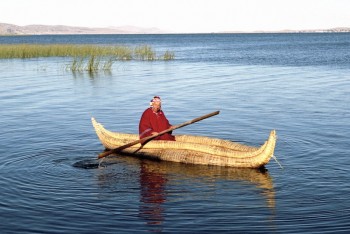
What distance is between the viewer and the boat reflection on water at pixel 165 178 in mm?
11047

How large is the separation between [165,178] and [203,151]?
163 cm

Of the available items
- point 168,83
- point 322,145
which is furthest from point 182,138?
point 168,83

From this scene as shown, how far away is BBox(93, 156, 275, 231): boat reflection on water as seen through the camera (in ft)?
36.2

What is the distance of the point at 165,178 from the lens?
12930 millimetres

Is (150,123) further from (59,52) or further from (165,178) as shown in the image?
(59,52)

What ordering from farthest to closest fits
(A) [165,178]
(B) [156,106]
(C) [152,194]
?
(B) [156,106], (A) [165,178], (C) [152,194]

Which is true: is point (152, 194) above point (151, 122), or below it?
below

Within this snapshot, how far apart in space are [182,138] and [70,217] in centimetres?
567

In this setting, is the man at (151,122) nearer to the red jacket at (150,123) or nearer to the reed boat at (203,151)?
the red jacket at (150,123)

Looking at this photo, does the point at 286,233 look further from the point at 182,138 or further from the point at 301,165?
the point at 182,138

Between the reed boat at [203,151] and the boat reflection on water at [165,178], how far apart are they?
158mm

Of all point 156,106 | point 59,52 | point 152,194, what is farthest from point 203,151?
point 59,52

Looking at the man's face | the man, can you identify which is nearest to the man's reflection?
the man

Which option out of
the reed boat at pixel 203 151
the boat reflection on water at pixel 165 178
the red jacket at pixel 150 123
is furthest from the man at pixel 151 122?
the boat reflection on water at pixel 165 178
